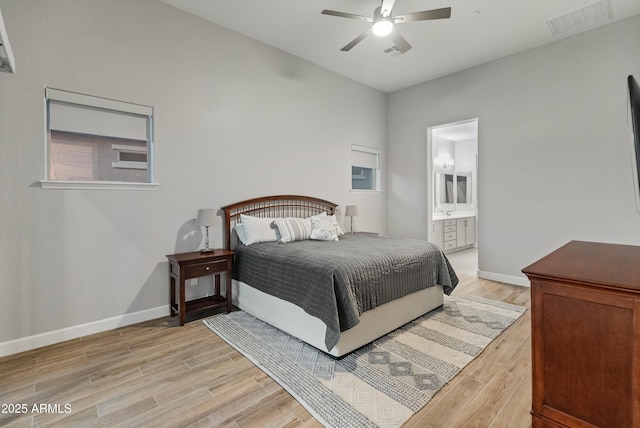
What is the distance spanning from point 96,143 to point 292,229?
2162 mm

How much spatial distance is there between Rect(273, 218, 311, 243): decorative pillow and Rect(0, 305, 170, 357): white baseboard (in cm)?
148

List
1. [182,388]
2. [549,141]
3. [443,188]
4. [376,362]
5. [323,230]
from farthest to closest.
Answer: [443,188] → [549,141] → [323,230] → [376,362] → [182,388]

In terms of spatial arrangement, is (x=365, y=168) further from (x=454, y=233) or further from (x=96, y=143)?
(x=96, y=143)

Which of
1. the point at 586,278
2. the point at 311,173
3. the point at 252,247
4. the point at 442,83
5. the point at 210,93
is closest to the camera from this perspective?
the point at 586,278

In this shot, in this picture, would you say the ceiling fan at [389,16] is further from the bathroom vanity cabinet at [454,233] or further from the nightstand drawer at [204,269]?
the bathroom vanity cabinet at [454,233]

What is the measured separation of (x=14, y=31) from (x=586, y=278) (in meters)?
4.13

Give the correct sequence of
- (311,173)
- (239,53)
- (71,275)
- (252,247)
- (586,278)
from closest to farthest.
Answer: (586,278) < (71,275) < (252,247) < (239,53) < (311,173)

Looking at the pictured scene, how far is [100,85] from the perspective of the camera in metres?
2.75

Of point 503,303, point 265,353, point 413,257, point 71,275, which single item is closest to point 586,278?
point 413,257

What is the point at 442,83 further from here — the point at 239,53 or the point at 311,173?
the point at 239,53

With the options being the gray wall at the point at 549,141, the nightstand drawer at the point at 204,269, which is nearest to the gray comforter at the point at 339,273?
the nightstand drawer at the point at 204,269

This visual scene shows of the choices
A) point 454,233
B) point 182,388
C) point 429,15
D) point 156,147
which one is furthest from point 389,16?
point 454,233

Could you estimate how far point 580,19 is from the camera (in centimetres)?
338

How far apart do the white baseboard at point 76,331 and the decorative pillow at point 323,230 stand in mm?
1864
